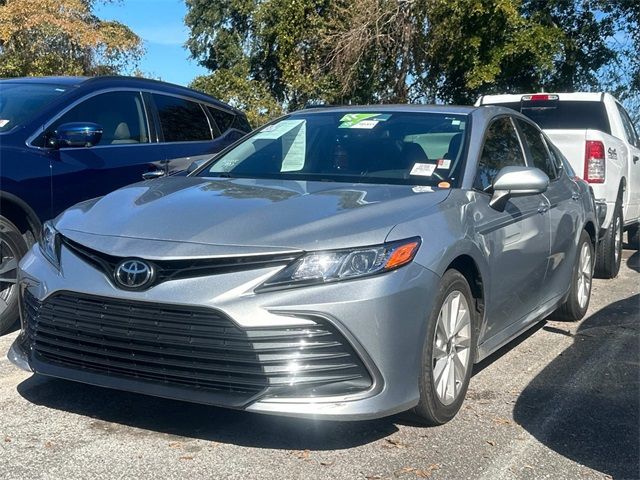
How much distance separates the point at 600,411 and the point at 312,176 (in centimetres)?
202

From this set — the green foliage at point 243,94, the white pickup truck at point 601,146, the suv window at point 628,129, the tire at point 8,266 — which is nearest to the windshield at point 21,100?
the tire at point 8,266

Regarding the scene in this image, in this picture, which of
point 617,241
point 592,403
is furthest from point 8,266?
→ point 617,241

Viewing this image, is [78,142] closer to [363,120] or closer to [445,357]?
[363,120]

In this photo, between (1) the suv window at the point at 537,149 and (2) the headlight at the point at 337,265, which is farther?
(1) the suv window at the point at 537,149

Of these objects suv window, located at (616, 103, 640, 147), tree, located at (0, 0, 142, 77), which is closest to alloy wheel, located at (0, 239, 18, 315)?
suv window, located at (616, 103, 640, 147)

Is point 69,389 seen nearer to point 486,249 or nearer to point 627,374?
point 486,249

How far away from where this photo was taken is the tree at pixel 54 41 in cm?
2281

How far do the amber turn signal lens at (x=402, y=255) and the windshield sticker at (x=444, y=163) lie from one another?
1091 millimetres

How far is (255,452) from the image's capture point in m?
3.86

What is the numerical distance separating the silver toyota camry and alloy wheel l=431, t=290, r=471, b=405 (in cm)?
1

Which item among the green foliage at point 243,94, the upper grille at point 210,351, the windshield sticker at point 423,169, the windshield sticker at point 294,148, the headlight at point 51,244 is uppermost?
the green foliage at point 243,94

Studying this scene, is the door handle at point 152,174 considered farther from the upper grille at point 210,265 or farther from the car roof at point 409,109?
the upper grille at point 210,265

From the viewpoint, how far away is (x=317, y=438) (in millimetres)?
4062

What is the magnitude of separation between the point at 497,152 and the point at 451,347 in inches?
63.8
